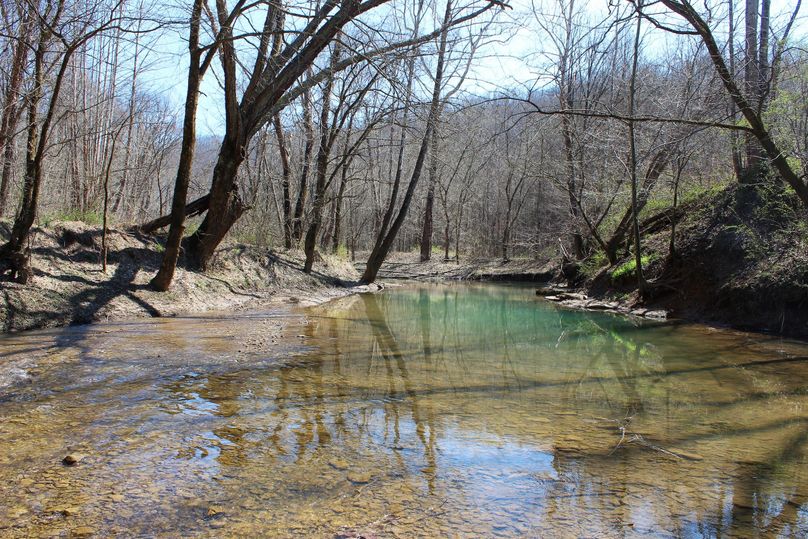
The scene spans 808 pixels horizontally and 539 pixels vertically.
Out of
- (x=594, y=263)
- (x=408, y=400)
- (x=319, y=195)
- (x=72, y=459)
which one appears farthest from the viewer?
(x=594, y=263)

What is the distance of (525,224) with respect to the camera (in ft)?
127

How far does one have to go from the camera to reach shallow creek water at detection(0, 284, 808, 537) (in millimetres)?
2756

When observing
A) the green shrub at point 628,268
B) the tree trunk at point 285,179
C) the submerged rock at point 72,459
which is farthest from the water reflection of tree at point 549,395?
the tree trunk at point 285,179

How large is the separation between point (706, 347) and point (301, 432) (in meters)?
7.17

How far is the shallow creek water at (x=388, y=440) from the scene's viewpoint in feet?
9.04

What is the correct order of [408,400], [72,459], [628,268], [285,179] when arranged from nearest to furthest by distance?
[72,459]
[408,400]
[628,268]
[285,179]

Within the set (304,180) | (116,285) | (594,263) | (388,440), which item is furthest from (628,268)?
(388,440)

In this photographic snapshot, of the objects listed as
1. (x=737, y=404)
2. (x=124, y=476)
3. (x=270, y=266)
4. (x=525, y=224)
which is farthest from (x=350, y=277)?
(x=525, y=224)

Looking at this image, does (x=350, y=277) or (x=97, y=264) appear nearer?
(x=97, y=264)

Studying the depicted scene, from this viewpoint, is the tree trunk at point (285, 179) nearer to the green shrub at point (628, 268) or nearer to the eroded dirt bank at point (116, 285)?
the eroded dirt bank at point (116, 285)

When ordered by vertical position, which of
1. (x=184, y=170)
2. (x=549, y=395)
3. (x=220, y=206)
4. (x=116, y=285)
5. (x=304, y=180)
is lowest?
(x=549, y=395)

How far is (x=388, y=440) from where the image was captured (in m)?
3.91

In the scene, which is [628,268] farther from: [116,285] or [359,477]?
[359,477]

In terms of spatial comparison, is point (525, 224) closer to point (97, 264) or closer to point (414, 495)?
point (97, 264)
